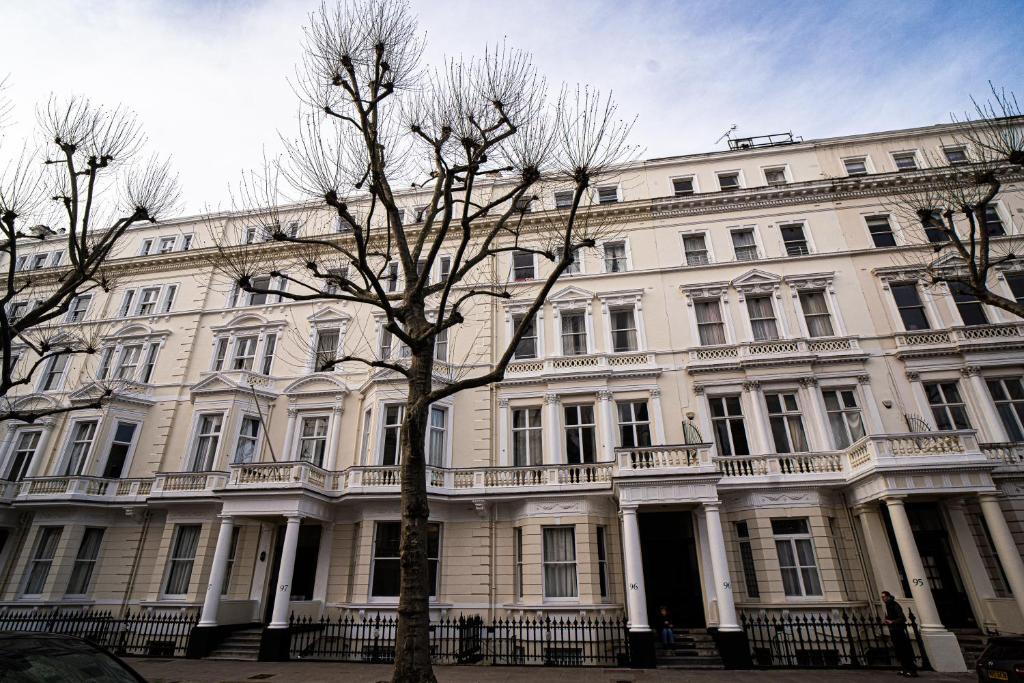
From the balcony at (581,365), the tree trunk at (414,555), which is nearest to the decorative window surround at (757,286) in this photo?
the balcony at (581,365)

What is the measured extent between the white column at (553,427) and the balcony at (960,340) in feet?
38.5

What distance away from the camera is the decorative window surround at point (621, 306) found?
19.5 m

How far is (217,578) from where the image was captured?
631 inches

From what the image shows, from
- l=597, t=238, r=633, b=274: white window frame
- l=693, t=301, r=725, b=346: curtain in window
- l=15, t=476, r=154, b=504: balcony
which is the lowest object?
l=15, t=476, r=154, b=504: balcony

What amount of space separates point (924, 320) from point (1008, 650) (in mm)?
13492

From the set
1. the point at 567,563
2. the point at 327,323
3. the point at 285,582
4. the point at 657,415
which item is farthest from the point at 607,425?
the point at 327,323

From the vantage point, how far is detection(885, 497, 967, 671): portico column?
486 inches

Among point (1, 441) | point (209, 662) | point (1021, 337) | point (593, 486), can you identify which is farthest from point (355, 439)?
point (1021, 337)

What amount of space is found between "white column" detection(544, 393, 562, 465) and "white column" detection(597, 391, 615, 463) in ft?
4.96

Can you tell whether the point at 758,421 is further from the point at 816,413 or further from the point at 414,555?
the point at 414,555

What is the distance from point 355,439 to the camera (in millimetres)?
19250

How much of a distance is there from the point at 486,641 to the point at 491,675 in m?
1.99

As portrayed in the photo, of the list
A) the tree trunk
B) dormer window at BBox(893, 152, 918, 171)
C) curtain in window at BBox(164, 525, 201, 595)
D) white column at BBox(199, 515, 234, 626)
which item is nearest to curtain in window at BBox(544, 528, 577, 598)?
the tree trunk

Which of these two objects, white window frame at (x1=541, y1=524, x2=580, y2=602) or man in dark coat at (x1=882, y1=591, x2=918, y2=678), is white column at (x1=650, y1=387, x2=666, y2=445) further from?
man in dark coat at (x1=882, y1=591, x2=918, y2=678)
